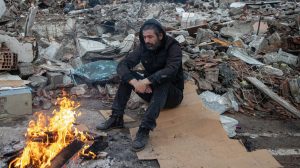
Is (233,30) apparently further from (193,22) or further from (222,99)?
(222,99)

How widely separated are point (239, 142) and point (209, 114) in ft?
2.72

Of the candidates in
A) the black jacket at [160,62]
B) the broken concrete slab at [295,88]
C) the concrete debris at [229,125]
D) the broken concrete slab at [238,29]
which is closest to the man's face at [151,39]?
the black jacket at [160,62]

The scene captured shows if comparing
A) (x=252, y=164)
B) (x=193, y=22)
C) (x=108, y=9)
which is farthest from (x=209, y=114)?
(x=108, y=9)

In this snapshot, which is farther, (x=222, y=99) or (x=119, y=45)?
(x=119, y=45)

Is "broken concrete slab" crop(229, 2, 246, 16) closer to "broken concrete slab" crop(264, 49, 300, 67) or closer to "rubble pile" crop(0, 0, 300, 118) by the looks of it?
"rubble pile" crop(0, 0, 300, 118)

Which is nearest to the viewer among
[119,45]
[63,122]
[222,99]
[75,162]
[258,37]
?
[75,162]

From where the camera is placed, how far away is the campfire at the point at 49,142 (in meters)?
4.32

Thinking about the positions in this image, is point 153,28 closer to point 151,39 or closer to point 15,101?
point 151,39

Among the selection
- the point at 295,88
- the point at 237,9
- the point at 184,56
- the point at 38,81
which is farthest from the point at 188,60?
the point at 237,9

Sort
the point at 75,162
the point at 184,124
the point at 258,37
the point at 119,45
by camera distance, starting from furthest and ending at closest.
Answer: the point at 258,37 < the point at 119,45 < the point at 184,124 < the point at 75,162

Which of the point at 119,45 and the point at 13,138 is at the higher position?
the point at 119,45

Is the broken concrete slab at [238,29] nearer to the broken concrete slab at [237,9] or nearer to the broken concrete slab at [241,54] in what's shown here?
the broken concrete slab at [241,54]

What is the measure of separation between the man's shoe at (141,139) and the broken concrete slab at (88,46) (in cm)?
355

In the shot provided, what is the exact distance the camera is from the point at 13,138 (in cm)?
515
